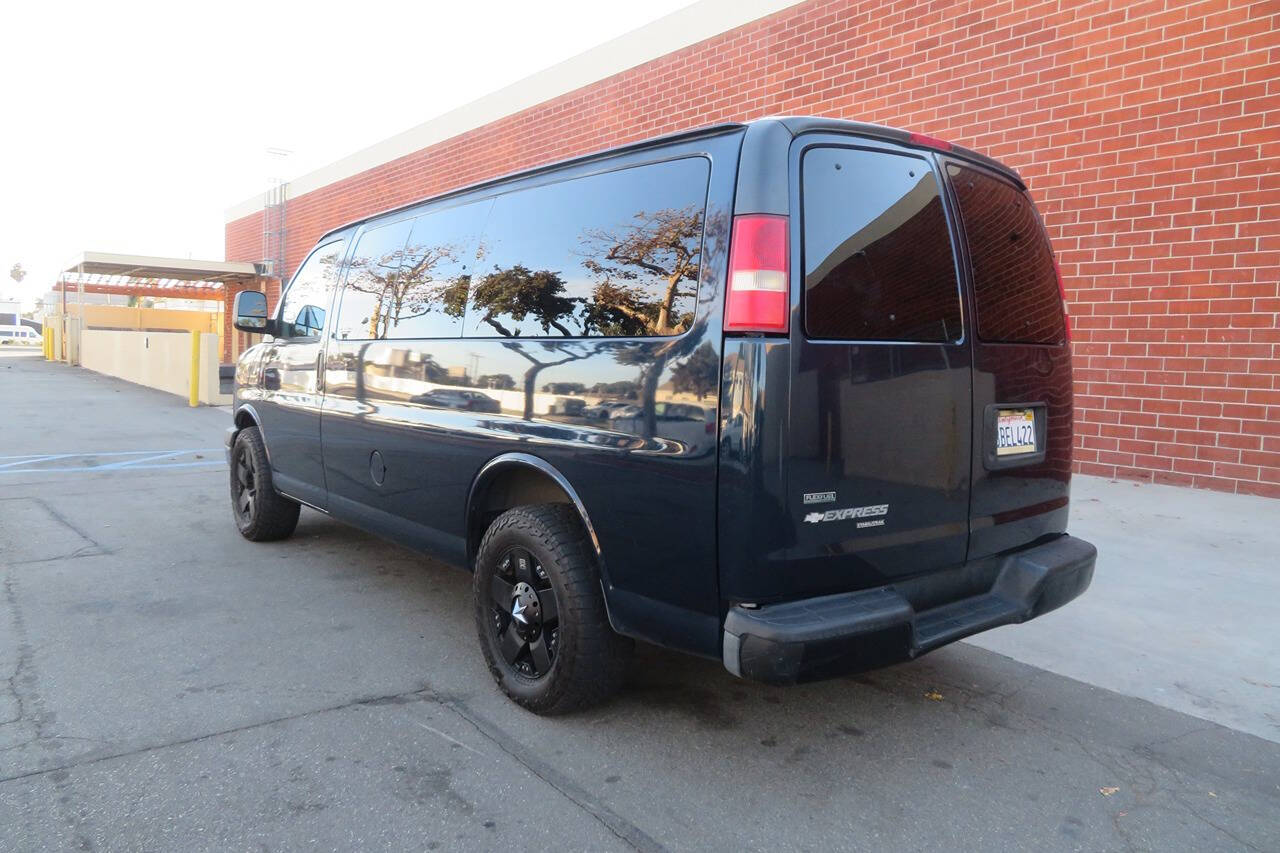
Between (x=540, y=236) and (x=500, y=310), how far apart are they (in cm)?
35

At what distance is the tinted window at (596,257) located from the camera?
10.1ft

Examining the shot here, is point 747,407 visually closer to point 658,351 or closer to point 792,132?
point 658,351

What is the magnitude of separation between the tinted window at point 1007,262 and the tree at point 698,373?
1080mm

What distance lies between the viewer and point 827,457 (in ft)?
9.27

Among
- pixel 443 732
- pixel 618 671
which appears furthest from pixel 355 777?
pixel 618 671

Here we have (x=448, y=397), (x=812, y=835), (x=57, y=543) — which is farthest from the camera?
(x=57, y=543)

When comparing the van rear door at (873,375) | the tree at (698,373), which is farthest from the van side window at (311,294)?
the van rear door at (873,375)

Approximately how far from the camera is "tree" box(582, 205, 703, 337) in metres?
3.04

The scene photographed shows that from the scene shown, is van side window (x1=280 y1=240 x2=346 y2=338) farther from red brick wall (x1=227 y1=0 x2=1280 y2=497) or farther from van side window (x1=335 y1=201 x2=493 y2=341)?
red brick wall (x1=227 y1=0 x2=1280 y2=497)

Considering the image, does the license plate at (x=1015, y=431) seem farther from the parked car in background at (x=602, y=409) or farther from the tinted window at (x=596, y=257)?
the parked car in background at (x=602, y=409)

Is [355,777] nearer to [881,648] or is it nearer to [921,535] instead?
[881,648]

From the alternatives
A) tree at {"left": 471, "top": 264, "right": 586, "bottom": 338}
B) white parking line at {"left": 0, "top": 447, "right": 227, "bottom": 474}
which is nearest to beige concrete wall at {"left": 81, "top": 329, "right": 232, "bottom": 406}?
white parking line at {"left": 0, "top": 447, "right": 227, "bottom": 474}

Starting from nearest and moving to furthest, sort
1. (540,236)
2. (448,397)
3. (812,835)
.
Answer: (812,835)
(540,236)
(448,397)

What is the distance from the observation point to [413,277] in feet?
14.9
